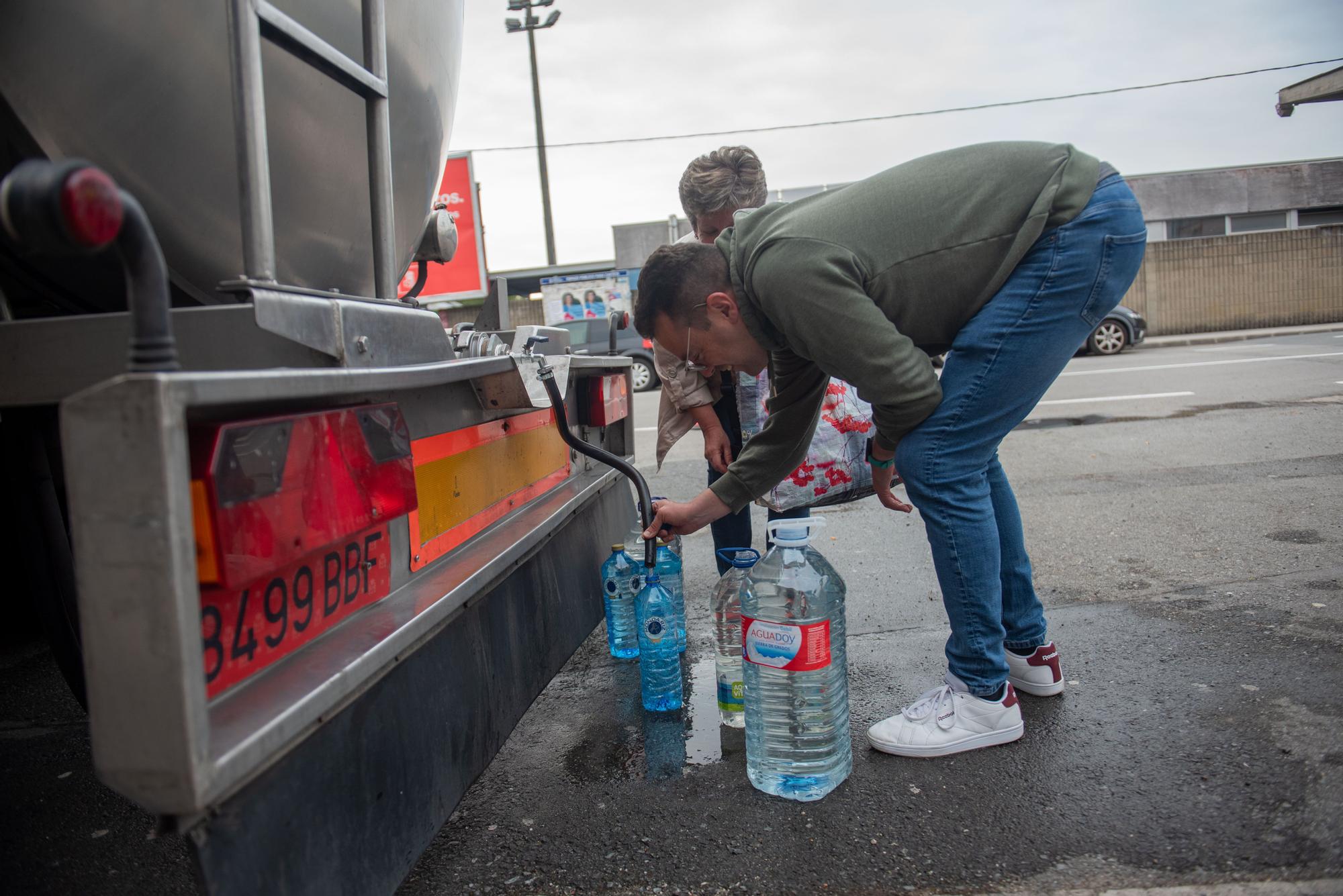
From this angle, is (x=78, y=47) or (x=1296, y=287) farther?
(x=1296, y=287)

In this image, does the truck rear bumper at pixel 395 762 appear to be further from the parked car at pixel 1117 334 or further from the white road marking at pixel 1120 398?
the parked car at pixel 1117 334

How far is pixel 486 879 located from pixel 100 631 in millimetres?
1067

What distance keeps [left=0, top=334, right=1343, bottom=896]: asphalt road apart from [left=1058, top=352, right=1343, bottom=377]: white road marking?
856 cm

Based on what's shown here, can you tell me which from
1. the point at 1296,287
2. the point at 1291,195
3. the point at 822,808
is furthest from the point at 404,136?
the point at 1291,195

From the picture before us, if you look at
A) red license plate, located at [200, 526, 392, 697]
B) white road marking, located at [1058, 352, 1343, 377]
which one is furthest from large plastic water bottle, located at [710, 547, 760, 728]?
white road marking, located at [1058, 352, 1343, 377]

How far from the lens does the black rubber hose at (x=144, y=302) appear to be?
1.00 m

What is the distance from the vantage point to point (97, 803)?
229 cm

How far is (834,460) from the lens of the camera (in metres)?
2.67

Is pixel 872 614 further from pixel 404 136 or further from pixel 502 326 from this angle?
pixel 404 136

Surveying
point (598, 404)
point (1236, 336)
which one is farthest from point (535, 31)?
point (598, 404)

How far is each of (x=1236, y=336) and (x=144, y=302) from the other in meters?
20.4

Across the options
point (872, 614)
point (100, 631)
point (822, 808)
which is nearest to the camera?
point (100, 631)

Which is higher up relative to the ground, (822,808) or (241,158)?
(241,158)

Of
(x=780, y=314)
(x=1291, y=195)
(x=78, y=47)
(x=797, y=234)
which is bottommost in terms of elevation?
(x=780, y=314)
